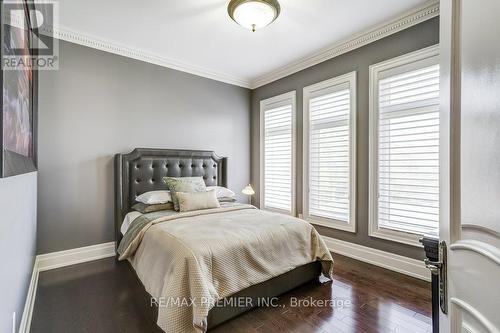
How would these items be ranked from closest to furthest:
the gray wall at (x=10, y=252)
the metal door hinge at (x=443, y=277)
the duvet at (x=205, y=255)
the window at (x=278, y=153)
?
the metal door hinge at (x=443, y=277)
the gray wall at (x=10, y=252)
the duvet at (x=205, y=255)
the window at (x=278, y=153)

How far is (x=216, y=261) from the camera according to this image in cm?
185

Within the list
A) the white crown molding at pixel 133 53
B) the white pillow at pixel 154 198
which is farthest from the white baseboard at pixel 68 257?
the white crown molding at pixel 133 53

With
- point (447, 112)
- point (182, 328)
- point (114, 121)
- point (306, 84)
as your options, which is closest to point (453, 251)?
point (447, 112)

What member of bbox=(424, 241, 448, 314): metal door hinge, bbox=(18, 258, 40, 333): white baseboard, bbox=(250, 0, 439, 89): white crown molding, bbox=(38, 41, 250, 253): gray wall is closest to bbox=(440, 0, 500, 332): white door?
bbox=(424, 241, 448, 314): metal door hinge

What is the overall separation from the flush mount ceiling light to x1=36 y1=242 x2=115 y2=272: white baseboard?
124 inches

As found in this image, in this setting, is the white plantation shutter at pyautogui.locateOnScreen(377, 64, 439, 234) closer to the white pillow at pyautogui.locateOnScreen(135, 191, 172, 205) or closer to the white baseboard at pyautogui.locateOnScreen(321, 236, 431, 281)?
the white baseboard at pyautogui.locateOnScreen(321, 236, 431, 281)

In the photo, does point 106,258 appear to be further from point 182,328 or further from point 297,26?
point 297,26

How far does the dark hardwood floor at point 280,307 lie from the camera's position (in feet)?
6.12

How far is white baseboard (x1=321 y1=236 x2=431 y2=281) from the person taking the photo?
2.64 m

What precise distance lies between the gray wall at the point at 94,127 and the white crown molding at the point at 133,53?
8cm

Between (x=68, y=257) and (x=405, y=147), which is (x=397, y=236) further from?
(x=68, y=257)

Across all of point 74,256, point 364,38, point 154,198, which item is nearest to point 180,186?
point 154,198

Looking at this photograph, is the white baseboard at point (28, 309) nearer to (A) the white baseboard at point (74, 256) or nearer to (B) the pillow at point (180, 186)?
(A) the white baseboard at point (74, 256)

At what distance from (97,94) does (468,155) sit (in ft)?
12.2
